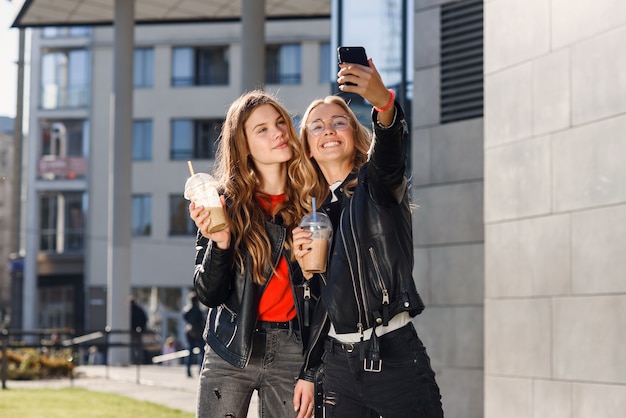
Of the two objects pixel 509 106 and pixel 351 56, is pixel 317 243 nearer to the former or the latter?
pixel 351 56

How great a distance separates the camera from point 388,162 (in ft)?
13.4

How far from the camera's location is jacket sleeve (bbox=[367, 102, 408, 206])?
13.3 ft

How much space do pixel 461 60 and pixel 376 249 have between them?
8945 millimetres

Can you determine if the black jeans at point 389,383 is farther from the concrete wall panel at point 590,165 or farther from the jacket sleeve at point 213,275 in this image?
the concrete wall panel at point 590,165

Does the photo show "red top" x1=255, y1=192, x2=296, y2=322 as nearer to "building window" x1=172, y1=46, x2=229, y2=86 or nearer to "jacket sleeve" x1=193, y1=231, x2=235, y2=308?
"jacket sleeve" x1=193, y1=231, x2=235, y2=308

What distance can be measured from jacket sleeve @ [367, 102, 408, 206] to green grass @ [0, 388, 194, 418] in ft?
26.9

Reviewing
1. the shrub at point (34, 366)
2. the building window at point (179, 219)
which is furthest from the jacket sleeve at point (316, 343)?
the building window at point (179, 219)

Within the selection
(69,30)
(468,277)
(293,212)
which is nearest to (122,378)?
(468,277)

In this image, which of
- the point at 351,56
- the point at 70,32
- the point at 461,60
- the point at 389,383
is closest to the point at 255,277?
the point at 389,383

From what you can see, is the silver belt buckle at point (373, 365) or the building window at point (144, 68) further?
the building window at point (144, 68)

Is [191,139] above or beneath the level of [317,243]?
above

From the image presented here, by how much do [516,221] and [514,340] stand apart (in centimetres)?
95

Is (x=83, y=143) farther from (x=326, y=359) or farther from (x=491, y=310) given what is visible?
(x=326, y=359)

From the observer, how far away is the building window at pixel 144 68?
50.7 meters
